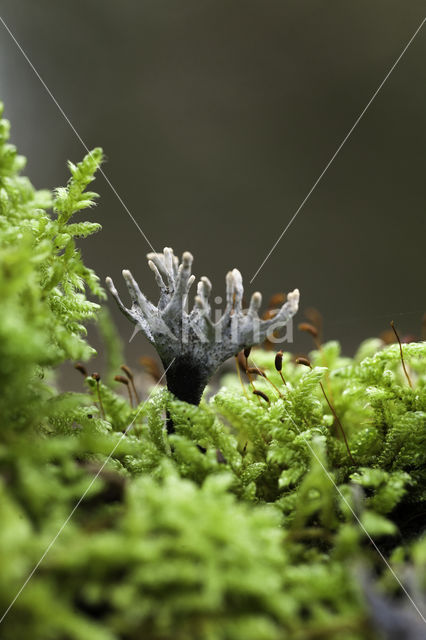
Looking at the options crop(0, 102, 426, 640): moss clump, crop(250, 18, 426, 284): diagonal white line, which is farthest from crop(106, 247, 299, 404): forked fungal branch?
crop(250, 18, 426, 284): diagonal white line

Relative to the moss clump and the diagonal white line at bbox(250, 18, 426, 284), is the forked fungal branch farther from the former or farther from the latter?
the diagonal white line at bbox(250, 18, 426, 284)

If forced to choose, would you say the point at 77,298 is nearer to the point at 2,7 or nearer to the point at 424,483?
the point at 424,483

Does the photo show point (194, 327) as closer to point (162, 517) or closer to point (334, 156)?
point (162, 517)

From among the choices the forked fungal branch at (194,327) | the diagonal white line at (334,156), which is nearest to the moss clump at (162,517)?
the forked fungal branch at (194,327)

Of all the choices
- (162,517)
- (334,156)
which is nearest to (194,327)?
(162,517)

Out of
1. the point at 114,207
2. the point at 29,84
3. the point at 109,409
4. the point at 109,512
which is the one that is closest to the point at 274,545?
the point at 109,512

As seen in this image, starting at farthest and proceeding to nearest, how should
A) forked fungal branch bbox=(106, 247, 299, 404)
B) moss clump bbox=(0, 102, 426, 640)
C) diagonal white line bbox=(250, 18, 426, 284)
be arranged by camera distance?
1. diagonal white line bbox=(250, 18, 426, 284)
2. forked fungal branch bbox=(106, 247, 299, 404)
3. moss clump bbox=(0, 102, 426, 640)
